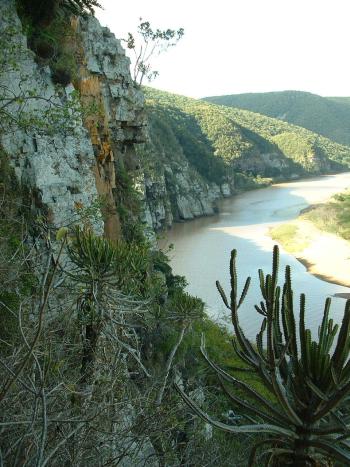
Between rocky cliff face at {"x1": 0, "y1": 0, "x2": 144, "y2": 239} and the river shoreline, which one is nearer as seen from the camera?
rocky cliff face at {"x1": 0, "y1": 0, "x2": 144, "y2": 239}

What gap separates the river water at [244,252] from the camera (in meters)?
22.7

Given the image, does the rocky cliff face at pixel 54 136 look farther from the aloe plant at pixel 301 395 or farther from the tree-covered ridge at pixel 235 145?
the tree-covered ridge at pixel 235 145

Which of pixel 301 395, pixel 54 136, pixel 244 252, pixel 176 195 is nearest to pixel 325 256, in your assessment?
pixel 244 252

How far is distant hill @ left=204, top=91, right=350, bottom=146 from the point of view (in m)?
146

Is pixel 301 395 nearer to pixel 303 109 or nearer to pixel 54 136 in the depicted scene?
pixel 54 136

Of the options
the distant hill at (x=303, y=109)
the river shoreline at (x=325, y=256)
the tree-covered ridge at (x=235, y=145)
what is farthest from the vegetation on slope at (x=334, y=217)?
the distant hill at (x=303, y=109)

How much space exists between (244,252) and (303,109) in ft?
A: 440

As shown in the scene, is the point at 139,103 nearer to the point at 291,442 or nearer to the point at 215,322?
the point at 215,322

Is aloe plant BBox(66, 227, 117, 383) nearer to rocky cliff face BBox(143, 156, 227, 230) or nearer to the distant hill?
rocky cliff face BBox(143, 156, 227, 230)

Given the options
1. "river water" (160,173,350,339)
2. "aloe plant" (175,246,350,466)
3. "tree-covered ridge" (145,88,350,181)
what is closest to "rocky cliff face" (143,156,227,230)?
"river water" (160,173,350,339)

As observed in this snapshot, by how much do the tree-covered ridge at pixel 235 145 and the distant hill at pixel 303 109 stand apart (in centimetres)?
3716

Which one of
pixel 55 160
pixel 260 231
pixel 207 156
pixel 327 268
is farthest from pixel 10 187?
pixel 207 156

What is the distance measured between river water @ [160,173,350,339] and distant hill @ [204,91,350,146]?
276 ft

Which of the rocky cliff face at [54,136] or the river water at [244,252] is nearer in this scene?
the rocky cliff face at [54,136]
